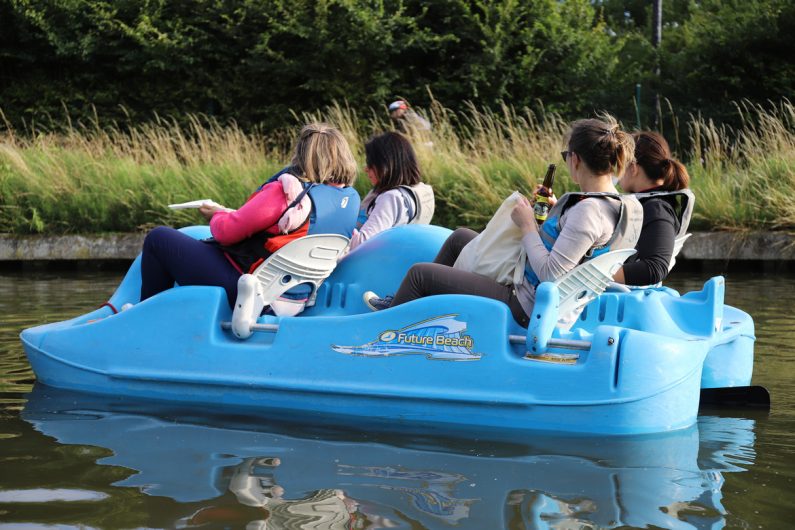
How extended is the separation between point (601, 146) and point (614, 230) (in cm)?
33

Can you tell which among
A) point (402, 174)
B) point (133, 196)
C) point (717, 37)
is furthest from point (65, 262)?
point (717, 37)

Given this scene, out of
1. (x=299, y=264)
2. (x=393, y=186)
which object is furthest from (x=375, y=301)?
(x=393, y=186)

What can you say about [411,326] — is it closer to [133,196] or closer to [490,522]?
[490,522]

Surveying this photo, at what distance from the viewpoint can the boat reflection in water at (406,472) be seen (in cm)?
330

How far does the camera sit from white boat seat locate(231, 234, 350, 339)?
4770 mm

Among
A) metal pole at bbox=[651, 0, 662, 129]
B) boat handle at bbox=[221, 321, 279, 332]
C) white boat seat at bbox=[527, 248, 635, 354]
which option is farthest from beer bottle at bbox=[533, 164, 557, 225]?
metal pole at bbox=[651, 0, 662, 129]

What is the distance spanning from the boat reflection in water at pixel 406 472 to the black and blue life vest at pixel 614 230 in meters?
0.73

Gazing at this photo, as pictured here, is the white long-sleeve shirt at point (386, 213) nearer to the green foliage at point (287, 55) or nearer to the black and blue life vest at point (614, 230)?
the black and blue life vest at point (614, 230)

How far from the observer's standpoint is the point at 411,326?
4441mm

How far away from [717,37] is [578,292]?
1216 cm

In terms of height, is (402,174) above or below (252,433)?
above

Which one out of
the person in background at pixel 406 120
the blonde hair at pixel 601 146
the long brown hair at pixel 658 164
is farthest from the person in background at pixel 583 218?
the person in background at pixel 406 120

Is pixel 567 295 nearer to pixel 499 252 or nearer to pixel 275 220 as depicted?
pixel 499 252

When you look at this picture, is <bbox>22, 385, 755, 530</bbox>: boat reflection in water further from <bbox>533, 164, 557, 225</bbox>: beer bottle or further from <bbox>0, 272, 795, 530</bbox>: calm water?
<bbox>533, 164, 557, 225</bbox>: beer bottle
